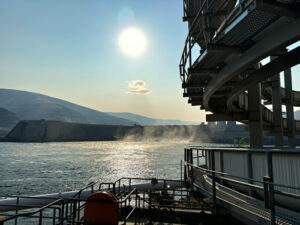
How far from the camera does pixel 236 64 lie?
965cm

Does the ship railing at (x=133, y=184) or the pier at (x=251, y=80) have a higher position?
the pier at (x=251, y=80)

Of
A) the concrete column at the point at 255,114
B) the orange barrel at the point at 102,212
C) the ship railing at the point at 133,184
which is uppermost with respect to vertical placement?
the concrete column at the point at 255,114

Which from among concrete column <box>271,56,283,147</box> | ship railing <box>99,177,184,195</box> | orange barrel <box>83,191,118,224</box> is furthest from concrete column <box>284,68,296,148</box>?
orange barrel <box>83,191,118,224</box>

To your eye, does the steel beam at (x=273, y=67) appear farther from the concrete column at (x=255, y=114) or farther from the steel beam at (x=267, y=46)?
the concrete column at (x=255, y=114)

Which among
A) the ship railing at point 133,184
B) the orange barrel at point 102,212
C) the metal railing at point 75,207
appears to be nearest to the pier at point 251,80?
the metal railing at point 75,207

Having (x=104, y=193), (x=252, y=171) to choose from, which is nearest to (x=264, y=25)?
(x=252, y=171)

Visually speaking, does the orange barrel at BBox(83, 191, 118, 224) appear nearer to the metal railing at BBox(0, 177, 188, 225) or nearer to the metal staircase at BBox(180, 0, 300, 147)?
the metal railing at BBox(0, 177, 188, 225)

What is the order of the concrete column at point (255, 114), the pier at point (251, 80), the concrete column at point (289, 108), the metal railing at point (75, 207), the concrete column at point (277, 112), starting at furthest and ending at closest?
the concrete column at point (289, 108)
the concrete column at point (277, 112)
the concrete column at point (255, 114)
the metal railing at point (75, 207)
the pier at point (251, 80)

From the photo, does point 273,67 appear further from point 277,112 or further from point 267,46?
point 277,112

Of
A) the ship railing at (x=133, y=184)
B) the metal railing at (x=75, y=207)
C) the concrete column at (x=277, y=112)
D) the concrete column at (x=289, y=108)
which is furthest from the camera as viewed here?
the concrete column at (x=289, y=108)

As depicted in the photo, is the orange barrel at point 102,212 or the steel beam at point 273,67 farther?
the steel beam at point 273,67

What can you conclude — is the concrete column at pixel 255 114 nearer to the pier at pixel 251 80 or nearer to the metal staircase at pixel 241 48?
the metal staircase at pixel 241 48

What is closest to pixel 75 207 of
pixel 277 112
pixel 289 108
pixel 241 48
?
pixel 241 48

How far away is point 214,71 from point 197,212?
26.0 feet
